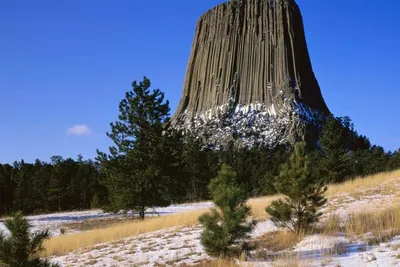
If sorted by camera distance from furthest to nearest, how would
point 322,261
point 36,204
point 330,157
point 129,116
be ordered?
point 36,204, point 330,157, point 129,116, point 322,261

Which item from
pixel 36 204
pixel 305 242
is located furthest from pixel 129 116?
pixel 36 204

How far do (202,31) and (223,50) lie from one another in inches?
482

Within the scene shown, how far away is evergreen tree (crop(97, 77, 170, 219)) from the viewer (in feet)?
77.7

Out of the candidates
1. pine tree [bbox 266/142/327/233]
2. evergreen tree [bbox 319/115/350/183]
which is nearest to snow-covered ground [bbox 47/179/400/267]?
pine tree [bbox 266/142/327/233]

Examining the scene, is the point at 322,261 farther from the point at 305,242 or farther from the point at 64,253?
the point at 64,253

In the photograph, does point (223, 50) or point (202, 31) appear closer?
point (223, 50)

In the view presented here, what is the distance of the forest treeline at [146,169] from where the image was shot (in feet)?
78.6

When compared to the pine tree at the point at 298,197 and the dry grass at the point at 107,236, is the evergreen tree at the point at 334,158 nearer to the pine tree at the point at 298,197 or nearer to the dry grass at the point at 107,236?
the dry grass at the point at 107,236

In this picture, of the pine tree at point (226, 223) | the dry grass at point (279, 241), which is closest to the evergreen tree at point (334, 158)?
the dry grass at point (279, 241)

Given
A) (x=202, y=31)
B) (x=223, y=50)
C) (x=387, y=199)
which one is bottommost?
(x=387, y=199)

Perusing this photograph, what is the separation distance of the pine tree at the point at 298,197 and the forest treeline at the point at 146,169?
0.48 m

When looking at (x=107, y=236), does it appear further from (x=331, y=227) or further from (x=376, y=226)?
(x=376, y=226)

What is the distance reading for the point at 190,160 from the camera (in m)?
61.5

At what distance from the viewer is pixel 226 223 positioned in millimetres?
8250
